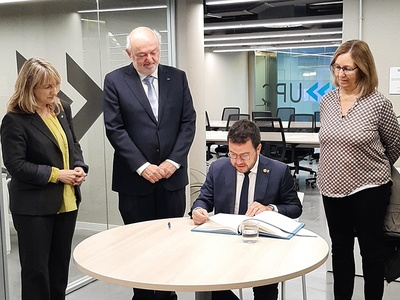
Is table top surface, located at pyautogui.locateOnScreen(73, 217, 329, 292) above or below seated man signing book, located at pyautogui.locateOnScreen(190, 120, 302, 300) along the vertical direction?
below

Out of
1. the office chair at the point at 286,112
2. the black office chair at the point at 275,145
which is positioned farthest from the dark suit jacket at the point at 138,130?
the office chair at the point at 286,112

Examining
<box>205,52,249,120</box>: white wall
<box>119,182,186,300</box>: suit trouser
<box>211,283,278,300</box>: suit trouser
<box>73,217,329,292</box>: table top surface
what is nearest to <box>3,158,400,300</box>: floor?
<box>119,182,186,300</box>: suit trouser

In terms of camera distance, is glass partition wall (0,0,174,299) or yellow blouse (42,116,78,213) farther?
glass partition wall (0,0,174,299)

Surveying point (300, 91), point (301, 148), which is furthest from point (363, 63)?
point (300, 91)

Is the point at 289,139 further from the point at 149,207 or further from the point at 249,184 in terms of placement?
the point at 249,184

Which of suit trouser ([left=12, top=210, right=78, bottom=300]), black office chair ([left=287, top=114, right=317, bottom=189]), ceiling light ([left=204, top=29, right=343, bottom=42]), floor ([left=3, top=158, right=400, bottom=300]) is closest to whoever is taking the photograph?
suit trouser ([left=12, top=210, right=78, bottom=300])

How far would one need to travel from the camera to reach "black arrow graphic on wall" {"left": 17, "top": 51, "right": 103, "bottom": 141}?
3.80 metres

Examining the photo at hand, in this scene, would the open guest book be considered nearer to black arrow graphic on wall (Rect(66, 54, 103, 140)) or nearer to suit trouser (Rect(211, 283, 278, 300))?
suit trouser (Rect(211, 283, 278, 300))

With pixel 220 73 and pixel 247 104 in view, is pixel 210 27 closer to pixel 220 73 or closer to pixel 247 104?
pixel 220 73

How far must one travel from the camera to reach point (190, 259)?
1987mm

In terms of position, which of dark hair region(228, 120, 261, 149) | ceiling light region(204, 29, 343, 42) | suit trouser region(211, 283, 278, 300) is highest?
ceiling light region(204, 29, 343, 42)

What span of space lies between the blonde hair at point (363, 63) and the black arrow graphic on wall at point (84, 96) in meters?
Answer: 1.97

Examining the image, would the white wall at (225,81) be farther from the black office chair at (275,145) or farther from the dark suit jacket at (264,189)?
the dark suit jacket at (264,189)

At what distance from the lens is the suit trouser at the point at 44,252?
2.70 metres
